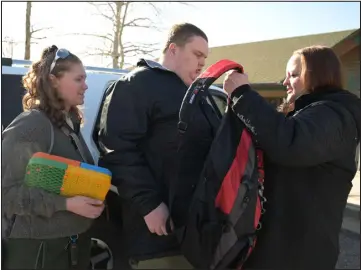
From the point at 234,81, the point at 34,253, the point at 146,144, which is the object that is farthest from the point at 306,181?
the point at 34,253

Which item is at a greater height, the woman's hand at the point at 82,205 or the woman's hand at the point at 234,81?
the woman's hand at the point at 234,81

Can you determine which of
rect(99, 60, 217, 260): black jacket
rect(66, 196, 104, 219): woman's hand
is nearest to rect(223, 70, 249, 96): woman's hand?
rect(99, 60, 217, 260): black jacket

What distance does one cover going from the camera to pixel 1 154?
192cm

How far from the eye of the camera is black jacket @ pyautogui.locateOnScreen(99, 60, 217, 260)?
6.45 feet

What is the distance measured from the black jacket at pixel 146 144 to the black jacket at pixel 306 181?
0.36 metres

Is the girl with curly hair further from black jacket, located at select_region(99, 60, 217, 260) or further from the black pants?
black jacket, located at select_region(99, 60, 217, 260)

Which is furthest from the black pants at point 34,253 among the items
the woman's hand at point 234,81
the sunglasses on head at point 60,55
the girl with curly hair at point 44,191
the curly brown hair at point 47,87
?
the woman's hand at point 234,81

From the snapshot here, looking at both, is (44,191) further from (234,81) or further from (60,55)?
(234,81)

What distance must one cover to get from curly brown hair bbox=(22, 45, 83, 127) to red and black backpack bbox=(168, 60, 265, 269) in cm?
71

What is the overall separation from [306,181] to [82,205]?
1.09 metres

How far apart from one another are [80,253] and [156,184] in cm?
64

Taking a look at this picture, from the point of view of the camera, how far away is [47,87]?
211 centimetres

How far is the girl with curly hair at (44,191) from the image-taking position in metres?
1.92

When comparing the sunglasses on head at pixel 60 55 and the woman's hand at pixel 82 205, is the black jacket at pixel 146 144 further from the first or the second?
the sunglasses on head at pixel 60 55
